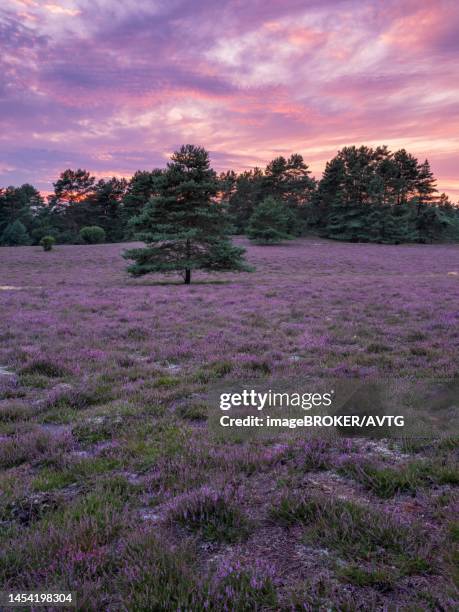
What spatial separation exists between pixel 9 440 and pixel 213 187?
22642 mm

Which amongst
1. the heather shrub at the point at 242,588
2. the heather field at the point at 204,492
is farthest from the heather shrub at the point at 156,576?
the heather shrub at the point at 242,588

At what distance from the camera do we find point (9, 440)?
4.92 m

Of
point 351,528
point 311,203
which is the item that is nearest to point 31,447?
point 351,528

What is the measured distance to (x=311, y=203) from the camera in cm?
8831

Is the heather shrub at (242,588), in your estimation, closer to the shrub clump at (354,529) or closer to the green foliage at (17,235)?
Result: the shrub clump at (354,529)

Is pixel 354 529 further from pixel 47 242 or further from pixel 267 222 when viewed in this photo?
pixel 267 222

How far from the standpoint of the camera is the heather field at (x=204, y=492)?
2.72 meters

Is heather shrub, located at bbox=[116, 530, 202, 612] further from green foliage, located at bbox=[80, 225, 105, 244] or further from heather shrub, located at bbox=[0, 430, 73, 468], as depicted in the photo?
green foliage, located at bbox=[80, 225, 105, 244]

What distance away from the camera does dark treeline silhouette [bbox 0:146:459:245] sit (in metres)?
77.4

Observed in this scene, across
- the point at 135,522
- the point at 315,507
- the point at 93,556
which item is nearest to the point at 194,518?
the point at 135,522

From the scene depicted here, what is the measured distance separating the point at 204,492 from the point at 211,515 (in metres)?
0.25

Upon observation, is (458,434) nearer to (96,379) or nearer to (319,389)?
(319,389)

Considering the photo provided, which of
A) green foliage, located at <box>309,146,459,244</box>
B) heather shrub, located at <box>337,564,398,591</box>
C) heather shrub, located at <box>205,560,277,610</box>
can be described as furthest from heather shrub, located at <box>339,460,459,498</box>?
green foliage, located at <box>309,146,459,244</box>

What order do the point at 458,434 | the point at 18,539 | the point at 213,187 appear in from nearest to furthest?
the point at 18,539 → the point at 458,434 → the point at 213,187
